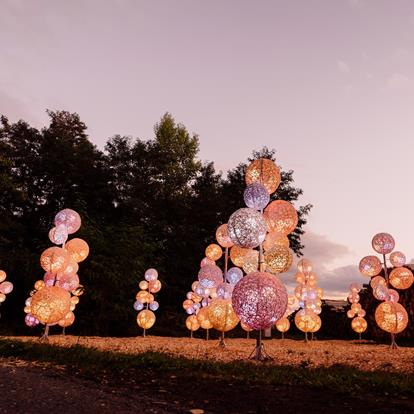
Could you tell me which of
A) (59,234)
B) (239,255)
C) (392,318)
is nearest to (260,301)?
(239,255)

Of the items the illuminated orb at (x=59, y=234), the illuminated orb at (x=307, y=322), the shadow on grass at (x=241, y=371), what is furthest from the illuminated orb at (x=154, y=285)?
the shadow on grass at (x=241, y=371)

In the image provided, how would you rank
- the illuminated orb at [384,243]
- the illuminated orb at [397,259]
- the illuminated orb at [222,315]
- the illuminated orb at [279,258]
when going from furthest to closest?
the illuminated orb at [397,259] < the illuminated orb at [384,243] < the illuminated orb at [222,315] < the illuminated orb at [279,258]

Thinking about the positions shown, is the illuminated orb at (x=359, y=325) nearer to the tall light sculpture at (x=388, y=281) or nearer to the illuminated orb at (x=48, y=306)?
the tall light sculpture at (x=388, y=281)

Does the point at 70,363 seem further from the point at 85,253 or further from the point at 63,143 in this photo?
the point at 63,143

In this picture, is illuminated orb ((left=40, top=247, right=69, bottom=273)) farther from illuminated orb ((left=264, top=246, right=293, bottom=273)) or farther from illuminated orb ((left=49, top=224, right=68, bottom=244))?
illuminated orb ((left=264, top=246, right=293, bottom=273))

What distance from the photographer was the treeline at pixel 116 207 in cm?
1598

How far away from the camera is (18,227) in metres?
18.0

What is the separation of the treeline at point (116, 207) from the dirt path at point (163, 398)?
35.5 ft

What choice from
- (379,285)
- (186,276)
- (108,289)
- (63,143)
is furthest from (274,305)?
(63,143)

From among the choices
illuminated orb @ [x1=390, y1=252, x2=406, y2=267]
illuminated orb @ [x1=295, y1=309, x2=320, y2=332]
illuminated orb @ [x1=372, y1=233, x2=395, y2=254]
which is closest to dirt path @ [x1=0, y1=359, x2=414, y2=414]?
illuminated orb @ [x1=372, y1=233, x2=395, y2=254]

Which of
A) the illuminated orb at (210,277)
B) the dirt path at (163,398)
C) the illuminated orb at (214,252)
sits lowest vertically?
the dirt path at (163,398)

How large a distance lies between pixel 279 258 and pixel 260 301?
1441 millimetres

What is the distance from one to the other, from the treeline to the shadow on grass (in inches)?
345

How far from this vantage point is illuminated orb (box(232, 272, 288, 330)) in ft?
19.2
